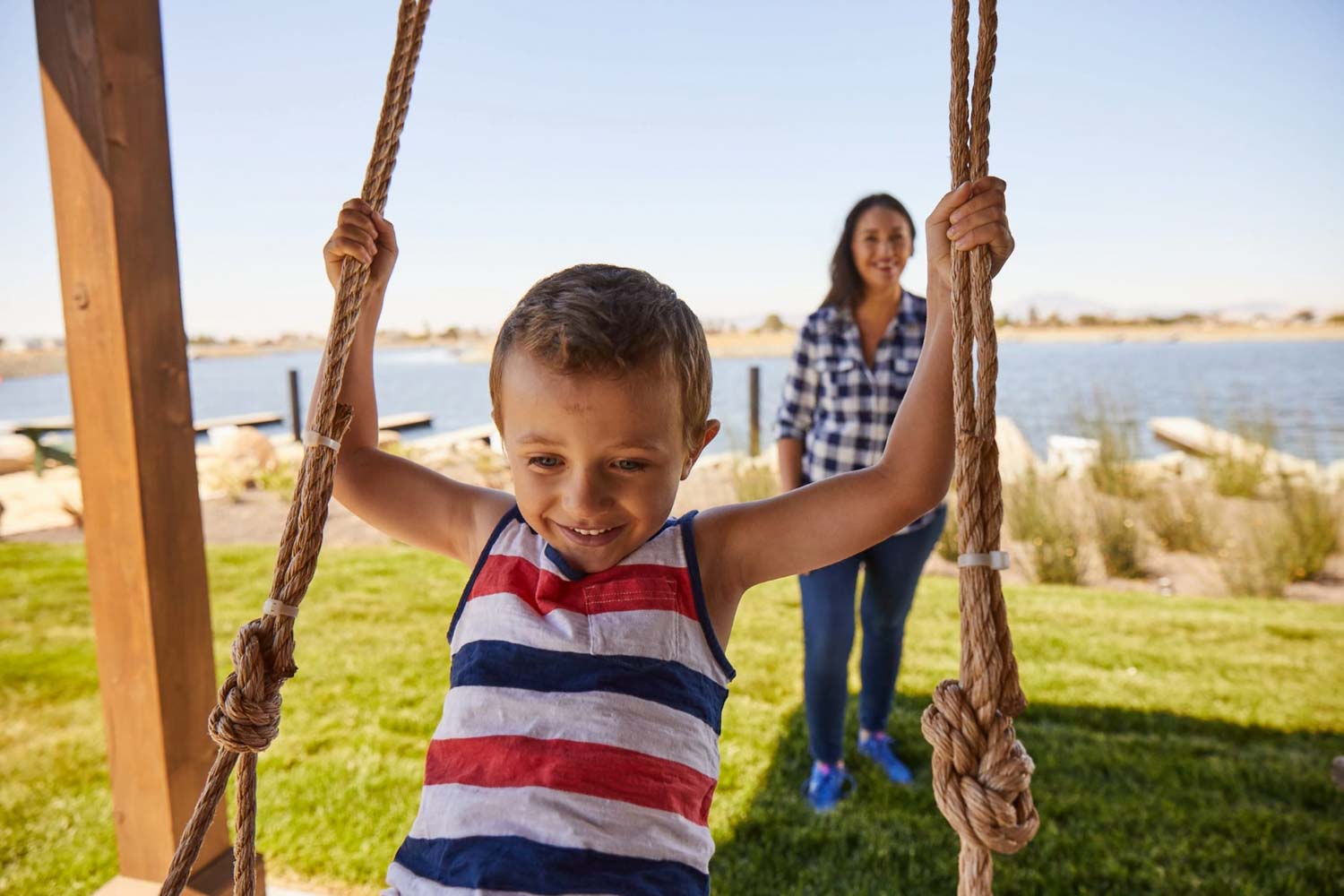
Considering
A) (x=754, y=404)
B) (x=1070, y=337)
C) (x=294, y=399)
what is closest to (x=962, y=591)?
(x=754, y=404)

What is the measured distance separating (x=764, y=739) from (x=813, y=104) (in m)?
35.1

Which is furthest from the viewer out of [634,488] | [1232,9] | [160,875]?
[1232,9]

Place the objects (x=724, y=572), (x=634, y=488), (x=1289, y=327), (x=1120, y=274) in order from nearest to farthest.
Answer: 1. (x=634, y=488)
2. (x=724, y=572)
3. (x=1289, y=327)
4. (x=1120, y=274)

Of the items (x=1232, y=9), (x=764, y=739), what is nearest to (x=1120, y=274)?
(x=1232, y=9)

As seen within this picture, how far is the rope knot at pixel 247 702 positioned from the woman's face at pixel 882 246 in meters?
2.33

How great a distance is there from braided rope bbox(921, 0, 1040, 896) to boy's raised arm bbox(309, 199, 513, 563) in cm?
69

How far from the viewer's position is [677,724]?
0.99 meters

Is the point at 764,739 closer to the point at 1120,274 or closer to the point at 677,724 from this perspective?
the point at 677,724

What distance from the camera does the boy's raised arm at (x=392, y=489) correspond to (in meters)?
1.24

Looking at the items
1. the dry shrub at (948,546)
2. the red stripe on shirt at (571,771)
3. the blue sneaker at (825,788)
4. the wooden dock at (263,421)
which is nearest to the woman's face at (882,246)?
the blue sneaker at (825,788)

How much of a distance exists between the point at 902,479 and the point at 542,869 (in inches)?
24.6

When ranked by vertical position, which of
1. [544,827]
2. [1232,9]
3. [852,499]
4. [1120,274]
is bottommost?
[544,827]

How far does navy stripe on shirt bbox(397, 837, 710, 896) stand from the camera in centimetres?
87

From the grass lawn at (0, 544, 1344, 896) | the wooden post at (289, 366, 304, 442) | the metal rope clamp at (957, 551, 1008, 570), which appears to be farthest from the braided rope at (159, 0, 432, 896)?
the wooden post at (289, 366, 304, 442)
